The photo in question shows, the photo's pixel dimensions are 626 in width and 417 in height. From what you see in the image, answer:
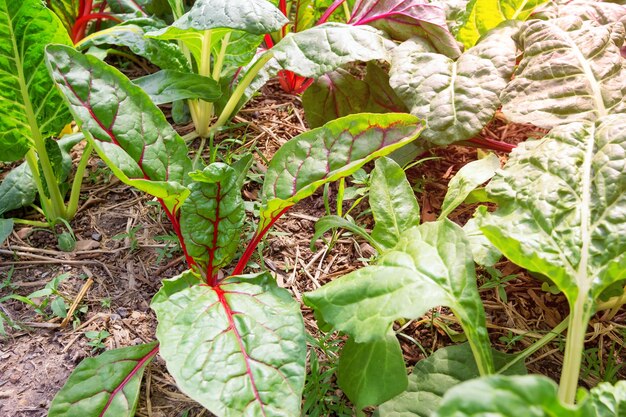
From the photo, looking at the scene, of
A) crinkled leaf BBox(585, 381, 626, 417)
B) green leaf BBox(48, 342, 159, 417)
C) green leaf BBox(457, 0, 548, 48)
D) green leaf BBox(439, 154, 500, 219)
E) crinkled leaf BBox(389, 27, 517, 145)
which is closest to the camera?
crinkled leaf BBox(585, 381, 626, 417)

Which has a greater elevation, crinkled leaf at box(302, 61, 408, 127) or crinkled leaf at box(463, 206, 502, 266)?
crinkled leaf at box(302, 61, 408, 127)

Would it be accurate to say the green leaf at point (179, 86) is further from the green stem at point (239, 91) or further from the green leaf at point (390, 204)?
the green leaf at point (390, 204)

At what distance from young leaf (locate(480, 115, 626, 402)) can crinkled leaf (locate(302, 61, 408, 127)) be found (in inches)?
24.8

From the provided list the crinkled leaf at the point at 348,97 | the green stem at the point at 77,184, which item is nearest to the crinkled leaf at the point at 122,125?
the green stem at the point at 77,184

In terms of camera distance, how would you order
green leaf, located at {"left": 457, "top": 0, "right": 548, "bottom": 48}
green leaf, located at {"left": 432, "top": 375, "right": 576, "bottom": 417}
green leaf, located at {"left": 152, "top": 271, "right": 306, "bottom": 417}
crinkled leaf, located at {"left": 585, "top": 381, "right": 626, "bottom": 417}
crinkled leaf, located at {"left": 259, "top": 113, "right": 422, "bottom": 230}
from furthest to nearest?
green leaf, located at {"left": 457, "top": 0, "right": 548, "bottom": 48} → crinkled leaf, located at {"left": 259, "top": 113, "right": 422, "bottom": 230} → green leaf, located at {"left": 152, "top": 271, "right": 306, "bottom": 417} → crinkled leaf, located at {"left": 585, "top": 381, "right": 626, "bottom": 417} → green leaf, located at {"left": 432, "top": 375, "right": 576, "bottom": 417}

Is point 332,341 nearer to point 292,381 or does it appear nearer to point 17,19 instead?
point 292,381

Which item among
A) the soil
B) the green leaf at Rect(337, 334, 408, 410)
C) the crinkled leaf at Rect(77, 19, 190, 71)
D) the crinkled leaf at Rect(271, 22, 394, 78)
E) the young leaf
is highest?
the crinkled leaf at Rect(271, 22, 394, 78)

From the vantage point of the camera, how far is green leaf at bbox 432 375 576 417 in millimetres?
812

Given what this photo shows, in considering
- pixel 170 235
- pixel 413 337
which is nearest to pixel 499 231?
pixel 413 337

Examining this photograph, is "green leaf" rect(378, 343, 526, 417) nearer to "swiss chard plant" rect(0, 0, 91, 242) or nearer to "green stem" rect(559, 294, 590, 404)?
"green stem" rect(559, 294, 590, 404)

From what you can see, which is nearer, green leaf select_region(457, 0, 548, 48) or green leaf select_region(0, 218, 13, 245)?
green leaf select_region(0, 218, 13, 245)

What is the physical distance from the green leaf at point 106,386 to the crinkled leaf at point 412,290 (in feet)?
1.45

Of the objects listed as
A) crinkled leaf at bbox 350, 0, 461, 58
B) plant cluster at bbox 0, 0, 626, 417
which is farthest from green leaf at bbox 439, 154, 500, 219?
crinkled leaf at bbox 350, 0, 461, 58

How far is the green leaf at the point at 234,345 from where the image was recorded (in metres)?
1.19
